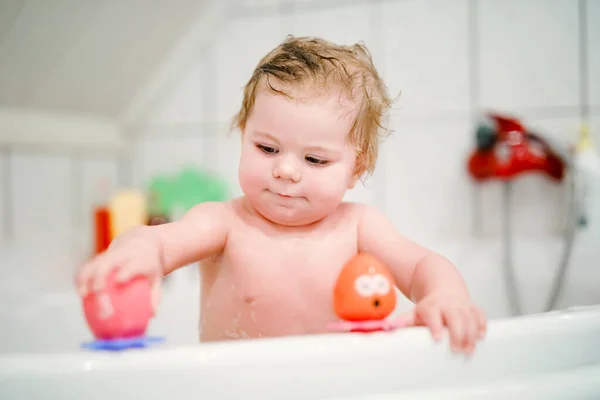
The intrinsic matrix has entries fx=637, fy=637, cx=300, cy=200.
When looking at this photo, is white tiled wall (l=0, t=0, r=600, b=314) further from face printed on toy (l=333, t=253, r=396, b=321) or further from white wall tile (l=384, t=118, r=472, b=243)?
face printed on toy (l=333, t=253, r=396, b=321)

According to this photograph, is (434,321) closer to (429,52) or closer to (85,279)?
(85,279)

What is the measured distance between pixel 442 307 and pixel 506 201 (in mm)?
997

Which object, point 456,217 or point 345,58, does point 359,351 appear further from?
point 456,217

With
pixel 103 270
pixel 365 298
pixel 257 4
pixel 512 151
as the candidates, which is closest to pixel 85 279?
pixel 103 270

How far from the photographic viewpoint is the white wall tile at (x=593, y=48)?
133 cm

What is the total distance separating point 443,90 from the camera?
1.52 m

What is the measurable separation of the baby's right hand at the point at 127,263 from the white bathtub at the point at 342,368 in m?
0.06

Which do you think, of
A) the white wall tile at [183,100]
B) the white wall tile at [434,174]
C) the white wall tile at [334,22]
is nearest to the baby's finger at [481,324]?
the white wall tile at [334,22]

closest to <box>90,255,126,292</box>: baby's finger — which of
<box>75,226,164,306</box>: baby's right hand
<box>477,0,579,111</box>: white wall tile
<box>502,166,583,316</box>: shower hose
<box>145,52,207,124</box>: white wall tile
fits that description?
<box>75,226,164,306</box>: baby's right hand

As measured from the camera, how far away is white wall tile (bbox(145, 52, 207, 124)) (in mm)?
1775

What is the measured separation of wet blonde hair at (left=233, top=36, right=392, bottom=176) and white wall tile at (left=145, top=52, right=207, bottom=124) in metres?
0.98

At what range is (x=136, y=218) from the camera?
154cm

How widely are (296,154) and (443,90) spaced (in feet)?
2.89

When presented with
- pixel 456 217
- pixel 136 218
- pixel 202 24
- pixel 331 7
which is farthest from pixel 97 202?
pixel 456 217
